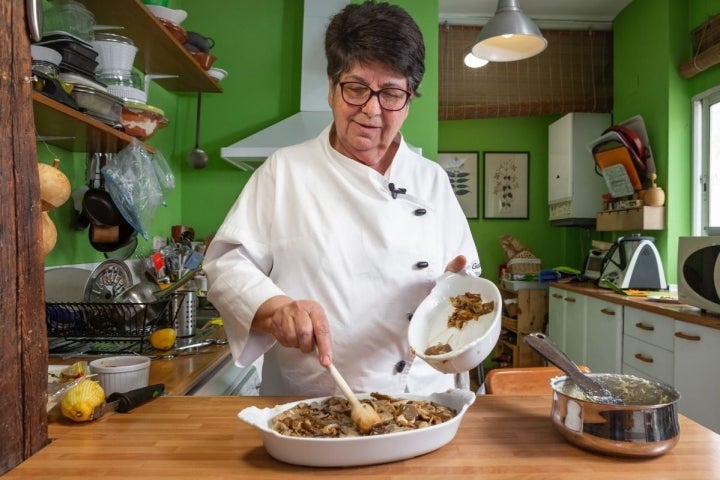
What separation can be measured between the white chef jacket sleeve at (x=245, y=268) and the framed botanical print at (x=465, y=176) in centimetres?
345

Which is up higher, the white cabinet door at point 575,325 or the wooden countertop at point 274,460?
the wooden countertop at point 274,460

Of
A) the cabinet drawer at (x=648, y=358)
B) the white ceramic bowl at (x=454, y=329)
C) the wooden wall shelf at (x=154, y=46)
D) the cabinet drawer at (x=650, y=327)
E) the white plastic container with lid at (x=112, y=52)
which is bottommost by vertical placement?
the cabinet drawer at (x=648, y=358)

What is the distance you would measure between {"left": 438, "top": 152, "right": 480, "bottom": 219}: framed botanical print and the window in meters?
1.65

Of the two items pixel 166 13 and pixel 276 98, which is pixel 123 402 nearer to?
pixel 166 13

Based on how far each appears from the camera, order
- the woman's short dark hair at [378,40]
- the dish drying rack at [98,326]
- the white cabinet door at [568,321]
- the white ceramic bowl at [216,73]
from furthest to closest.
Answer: the white cabinet door at [568,321] → the white ceramic bowl at [216,73] → the dish drying rack at [98,326] → the woman's short dark hair at [378,40]

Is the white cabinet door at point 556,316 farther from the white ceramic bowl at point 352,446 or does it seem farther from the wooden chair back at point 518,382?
the white ceramic bowl at point 352,446

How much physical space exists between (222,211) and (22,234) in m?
2.10

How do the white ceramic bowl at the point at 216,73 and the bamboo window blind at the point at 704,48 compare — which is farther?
the bamboo window blind at the point at 704,48

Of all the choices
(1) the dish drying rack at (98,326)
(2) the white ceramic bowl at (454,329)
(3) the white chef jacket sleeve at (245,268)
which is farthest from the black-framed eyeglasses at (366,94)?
(1) the dish drying rack at (98,326)

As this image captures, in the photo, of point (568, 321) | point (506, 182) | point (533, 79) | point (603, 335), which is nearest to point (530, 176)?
point (506, 182)

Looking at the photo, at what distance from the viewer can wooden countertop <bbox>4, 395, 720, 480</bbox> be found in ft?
2.43

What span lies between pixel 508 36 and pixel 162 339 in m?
2.02

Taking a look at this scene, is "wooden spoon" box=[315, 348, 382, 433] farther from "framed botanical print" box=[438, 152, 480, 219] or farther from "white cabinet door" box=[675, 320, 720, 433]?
"framed botanical print" box=[438, 152, 480, 219]

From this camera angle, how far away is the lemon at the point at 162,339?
1.68m
